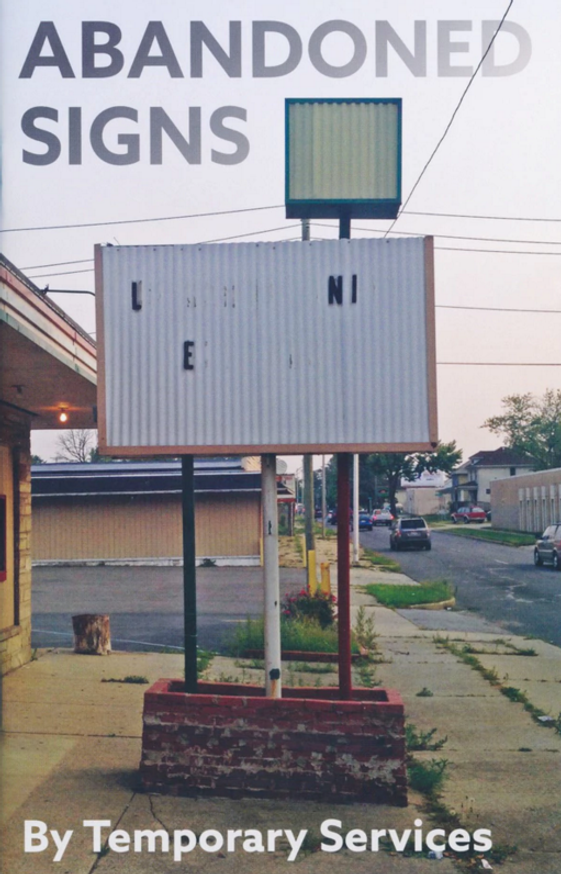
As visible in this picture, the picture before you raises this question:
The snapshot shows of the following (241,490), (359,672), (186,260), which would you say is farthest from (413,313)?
(241,490)

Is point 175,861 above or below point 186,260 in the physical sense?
below

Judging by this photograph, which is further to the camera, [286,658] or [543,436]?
[543,436]

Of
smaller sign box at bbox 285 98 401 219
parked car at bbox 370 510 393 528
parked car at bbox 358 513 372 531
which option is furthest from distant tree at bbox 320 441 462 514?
smaller sign box at bbox 285 98 401 219

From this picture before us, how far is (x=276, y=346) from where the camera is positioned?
252 inches

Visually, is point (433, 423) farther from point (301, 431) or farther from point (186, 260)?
point (186, 260)

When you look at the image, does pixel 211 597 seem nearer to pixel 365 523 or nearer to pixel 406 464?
pixel 365 523

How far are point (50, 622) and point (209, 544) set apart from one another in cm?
1398

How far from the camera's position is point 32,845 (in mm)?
5207

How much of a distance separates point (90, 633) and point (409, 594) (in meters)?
10.7

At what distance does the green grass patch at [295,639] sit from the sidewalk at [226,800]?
3.21 feet

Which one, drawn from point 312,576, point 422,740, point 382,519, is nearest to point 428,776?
point 422,740

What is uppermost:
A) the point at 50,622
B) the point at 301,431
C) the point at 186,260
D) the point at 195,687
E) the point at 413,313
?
the point at 186,260

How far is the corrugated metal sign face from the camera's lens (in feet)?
20.9

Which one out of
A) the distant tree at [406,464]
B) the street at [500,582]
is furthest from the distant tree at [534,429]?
the street at [500,582]
